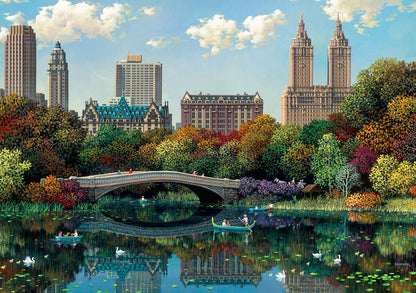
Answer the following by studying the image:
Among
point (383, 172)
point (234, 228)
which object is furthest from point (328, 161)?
point (234, 228)

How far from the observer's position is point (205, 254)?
44938mm

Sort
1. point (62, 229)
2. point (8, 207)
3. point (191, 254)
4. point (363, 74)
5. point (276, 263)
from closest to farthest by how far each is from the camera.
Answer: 1. point (276, 263)
2. point (191, 254)
3. point (62, 229)
4. point (8, 207)
5. point (363, 74)

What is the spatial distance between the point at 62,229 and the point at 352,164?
34652mm

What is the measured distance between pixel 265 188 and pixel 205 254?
3172 cm

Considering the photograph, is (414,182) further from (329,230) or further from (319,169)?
(329,230)

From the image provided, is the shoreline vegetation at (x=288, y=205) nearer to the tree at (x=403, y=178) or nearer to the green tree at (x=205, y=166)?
the tree at (x=403, y=178)

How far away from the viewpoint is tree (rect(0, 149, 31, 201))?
65.0m

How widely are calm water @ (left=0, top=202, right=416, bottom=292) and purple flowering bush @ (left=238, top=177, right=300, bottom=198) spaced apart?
9761 millimetres

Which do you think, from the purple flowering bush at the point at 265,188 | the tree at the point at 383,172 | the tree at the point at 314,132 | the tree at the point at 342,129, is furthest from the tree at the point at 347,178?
A: the tree at the point at 314,132

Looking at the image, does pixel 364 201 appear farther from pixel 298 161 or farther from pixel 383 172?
pixel 298 161

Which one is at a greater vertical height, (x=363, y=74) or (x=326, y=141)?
(x=363, y=74)

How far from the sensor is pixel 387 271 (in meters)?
38.7

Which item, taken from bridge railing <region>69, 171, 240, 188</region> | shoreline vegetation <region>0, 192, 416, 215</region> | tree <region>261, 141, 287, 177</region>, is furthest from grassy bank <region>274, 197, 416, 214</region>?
bridge railing <region>69, 171, 240, 188</region>

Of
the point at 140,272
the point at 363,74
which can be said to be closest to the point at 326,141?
the point at 363,74
